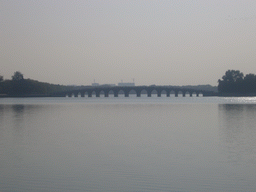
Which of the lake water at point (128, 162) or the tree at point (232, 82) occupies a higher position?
the tree at point (232, 82)

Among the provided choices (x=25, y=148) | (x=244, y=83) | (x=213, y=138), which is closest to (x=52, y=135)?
(x=25, y=148)

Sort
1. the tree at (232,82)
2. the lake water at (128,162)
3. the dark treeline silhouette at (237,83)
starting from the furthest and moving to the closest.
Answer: the tree at (232,82) < the dark treeline silhouette at (237,83) < the lake water at (128,162)

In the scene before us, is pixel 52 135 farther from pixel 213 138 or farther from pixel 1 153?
pixel 213 138

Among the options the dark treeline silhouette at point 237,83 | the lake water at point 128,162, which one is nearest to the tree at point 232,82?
the dark treeline silhouette at point 237,83

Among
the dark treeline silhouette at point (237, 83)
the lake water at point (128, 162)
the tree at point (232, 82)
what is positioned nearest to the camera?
the lake water at point (128, 162)

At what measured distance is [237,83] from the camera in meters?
164

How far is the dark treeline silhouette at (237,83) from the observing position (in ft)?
526

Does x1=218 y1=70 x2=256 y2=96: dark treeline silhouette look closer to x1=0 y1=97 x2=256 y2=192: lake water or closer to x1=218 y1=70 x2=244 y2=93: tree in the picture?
x1=218 y1=70 x2=244 y2=93: tree

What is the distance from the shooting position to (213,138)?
24.0 metres

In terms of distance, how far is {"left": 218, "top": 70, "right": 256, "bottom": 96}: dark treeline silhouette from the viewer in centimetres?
16038

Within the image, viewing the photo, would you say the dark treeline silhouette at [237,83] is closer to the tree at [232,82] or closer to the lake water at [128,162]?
the tree at [232,82]

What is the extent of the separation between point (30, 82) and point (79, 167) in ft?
553

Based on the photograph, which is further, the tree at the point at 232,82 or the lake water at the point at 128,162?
the tree at the point at 232,82

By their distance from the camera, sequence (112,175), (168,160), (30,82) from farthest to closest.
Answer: (30,82) < (168,160) < (112,175)
